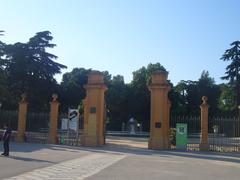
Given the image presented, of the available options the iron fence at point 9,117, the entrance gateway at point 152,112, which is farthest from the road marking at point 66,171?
the iron fence at point 9,117

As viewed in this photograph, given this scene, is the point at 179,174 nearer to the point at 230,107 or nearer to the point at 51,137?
the point at 51,137

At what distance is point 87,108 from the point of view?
102 feet

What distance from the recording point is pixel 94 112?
101ft

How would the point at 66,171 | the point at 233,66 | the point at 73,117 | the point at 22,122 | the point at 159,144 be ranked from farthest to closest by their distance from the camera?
the point at 233,66 < the point at 22,122 < the point at 73,117 < the point at 159,144 < the point at 66,171

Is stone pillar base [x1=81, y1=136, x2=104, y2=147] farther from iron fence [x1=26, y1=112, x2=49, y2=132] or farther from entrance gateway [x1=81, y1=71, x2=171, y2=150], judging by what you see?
iron fence [x1=26, y1=112, x2=49, y2=132]

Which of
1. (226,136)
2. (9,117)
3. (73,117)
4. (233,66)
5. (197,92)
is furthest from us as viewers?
(197,92)

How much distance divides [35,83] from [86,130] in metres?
24.6

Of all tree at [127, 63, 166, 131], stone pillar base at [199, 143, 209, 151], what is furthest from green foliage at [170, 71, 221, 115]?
stone pillar base at [199, 143, 209, 151]

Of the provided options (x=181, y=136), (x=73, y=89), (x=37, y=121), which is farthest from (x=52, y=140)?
(x=73, y=89)

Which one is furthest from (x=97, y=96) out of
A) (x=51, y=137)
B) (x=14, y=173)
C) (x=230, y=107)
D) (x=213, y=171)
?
(x=230, y=107)

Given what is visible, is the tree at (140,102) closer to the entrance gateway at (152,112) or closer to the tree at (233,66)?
the tree at (233,66)

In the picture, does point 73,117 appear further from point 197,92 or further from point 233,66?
point 197,92

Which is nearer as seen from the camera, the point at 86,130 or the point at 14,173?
the point at 14,173

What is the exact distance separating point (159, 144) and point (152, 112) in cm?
213
